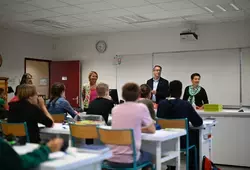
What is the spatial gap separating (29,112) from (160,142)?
136cm

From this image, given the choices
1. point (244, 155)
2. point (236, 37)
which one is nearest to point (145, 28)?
point (236, 37)

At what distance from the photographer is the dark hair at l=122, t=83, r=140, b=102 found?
3120 millimetres

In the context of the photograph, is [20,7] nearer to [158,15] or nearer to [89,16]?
[89,16]

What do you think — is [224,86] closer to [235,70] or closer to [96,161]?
[235,70]

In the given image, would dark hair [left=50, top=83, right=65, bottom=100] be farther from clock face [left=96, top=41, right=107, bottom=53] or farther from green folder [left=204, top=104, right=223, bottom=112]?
clock face [left=96, top=41, right=107, bottom=53]

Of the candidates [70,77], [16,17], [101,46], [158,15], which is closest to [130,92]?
[158,15]

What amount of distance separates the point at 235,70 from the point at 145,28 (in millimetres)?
2328

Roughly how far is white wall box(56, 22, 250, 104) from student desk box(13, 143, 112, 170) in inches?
227

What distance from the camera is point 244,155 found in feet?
16.9

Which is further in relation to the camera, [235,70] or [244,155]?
[235,70]

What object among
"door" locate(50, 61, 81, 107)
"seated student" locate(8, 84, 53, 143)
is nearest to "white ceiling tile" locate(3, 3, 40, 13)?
"seated student" locate(8, 84, 53, 143)

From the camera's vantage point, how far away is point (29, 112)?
3408mm

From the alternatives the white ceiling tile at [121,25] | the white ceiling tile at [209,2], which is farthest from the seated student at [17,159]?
the white ceiling tile at [121,25]

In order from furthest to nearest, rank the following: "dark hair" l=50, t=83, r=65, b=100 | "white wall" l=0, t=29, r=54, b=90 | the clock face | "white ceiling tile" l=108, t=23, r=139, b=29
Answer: the clock face, "white wall" l=0, t=29, r=54, b=90, "white ceiling tile" l=108, t=23, r=139, b=29, "dark hair" l=50, t=83, r=65, b=100
